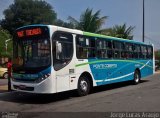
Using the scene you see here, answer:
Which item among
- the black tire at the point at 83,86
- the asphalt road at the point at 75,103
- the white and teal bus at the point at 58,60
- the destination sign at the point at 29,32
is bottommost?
the asphalt road at the point at 75,103

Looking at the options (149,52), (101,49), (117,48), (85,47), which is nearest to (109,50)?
(101,49)

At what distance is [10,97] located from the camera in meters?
15.0

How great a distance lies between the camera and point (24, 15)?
6219 cm

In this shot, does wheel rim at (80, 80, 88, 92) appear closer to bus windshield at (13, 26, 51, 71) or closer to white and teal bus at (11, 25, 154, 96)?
white and teal bus at (11, 25, 154, 96)

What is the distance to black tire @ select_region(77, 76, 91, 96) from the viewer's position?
591 inches

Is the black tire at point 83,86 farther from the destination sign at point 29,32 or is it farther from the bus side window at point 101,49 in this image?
the destination sign at point 29,32

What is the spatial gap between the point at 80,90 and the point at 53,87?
2266mm

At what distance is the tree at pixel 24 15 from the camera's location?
204 ft

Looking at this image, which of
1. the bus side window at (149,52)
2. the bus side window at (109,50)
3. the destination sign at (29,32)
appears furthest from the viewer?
the bus side window at (149,52)

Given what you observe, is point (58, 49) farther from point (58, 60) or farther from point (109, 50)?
point (109, 50)

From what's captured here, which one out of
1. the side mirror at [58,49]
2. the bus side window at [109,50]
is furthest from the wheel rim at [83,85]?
the bus side window at [109,50]

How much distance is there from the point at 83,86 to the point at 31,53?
10.4 feet

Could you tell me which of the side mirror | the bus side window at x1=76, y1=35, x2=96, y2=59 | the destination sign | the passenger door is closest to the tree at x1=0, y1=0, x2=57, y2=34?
the bus side window at x1=76, y1=35, x2=96, y2=59

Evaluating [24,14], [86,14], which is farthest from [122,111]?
[24,14]
